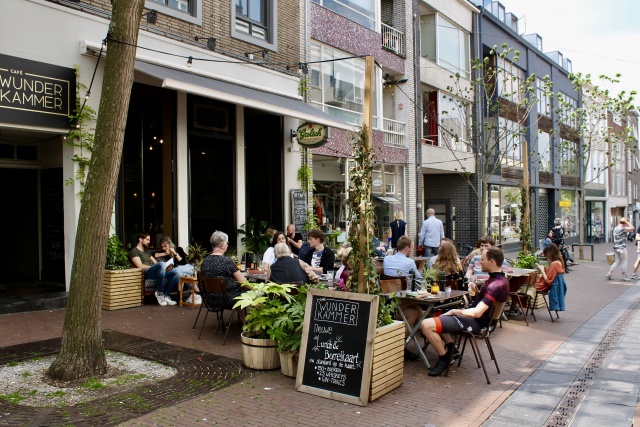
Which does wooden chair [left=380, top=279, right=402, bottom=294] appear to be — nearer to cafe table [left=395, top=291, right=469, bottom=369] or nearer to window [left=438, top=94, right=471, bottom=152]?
cafe table [left=395, top=291, right=469, bottom=369]

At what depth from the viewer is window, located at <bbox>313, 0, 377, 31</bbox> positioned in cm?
1633

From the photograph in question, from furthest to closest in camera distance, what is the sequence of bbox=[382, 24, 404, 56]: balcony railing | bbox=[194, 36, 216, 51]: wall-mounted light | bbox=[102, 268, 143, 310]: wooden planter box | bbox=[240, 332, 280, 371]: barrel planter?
bbox=[382, 24, 404, 56]: balcony railing < bbox=[194, 36, 216, 51]: wall-mounted light < bbox=[102, 268, 143, 310]: wooden planter box < bbox=[240, 332, 280, 371]: barrel planter

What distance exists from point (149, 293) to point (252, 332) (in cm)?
424

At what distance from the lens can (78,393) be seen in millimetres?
5082

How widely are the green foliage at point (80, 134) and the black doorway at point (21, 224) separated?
1842 mm

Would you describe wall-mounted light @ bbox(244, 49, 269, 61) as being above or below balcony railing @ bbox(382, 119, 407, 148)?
above

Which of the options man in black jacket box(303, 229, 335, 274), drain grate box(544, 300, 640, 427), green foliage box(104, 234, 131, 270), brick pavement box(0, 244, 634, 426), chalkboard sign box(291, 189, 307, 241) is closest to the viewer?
brick pavement box(0, 244, 634, 426)

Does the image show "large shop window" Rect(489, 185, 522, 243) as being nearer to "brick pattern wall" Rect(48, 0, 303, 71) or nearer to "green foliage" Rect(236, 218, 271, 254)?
"brick pattern wall" Rect(48, 0, 303, 71)

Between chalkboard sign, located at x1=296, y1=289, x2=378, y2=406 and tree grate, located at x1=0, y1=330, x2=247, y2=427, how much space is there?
0.84 metres

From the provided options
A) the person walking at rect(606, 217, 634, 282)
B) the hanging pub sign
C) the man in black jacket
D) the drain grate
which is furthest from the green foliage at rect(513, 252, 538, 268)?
the person walking at rect(606, 217, 634, 282)

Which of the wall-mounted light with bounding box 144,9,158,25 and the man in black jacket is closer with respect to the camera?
the man in black jacket

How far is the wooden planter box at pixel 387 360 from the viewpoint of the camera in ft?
16.6

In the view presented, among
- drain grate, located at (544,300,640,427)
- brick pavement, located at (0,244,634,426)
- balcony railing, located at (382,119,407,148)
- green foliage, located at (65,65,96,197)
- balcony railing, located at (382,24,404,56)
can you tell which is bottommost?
drain grate, located at (544,300,640,427)

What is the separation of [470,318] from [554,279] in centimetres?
396
